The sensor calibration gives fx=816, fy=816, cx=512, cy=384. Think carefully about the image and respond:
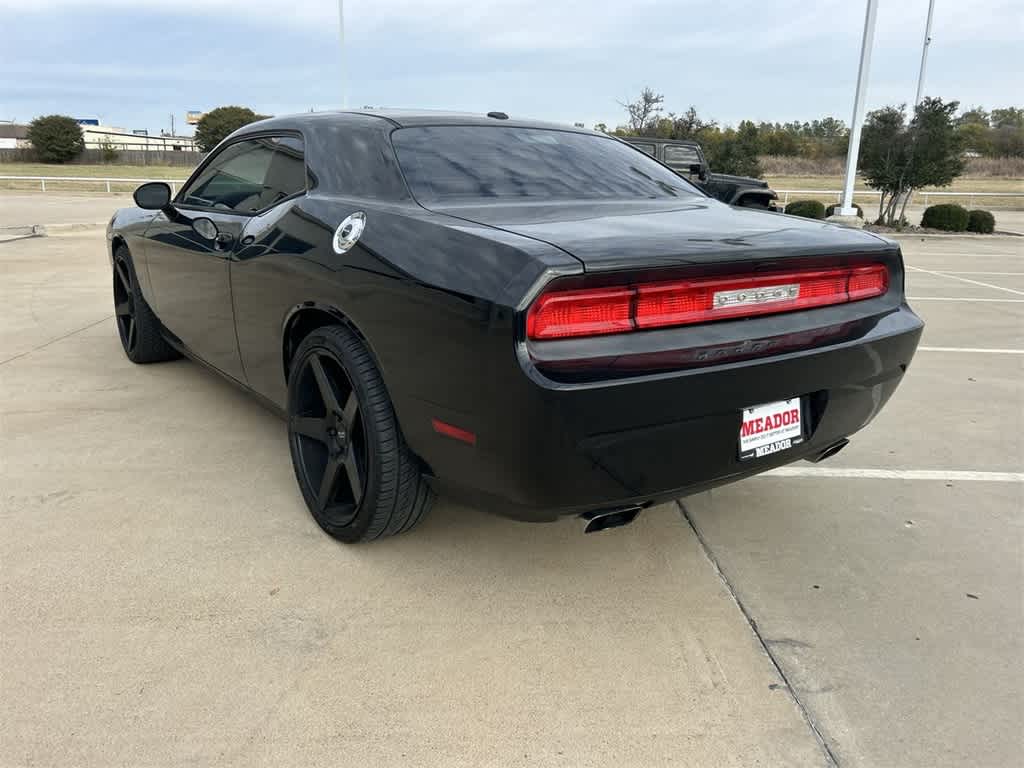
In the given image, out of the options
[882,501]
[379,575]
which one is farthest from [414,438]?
[882,501]

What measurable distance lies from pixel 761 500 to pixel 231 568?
6.71 feet

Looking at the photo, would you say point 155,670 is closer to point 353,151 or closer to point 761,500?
point 353,151

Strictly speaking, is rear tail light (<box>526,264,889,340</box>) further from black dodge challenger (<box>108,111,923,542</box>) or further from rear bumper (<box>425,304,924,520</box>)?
rear bumper (<box>425,304,924,520</box>)

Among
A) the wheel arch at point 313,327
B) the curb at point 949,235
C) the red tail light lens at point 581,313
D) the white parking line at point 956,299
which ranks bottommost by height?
the curb at point 949,235

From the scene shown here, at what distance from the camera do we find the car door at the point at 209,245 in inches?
136

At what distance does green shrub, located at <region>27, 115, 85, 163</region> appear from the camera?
152ft

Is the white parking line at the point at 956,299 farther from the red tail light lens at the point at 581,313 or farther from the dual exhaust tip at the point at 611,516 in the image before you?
→ the red tail light lens at the point at 581,313

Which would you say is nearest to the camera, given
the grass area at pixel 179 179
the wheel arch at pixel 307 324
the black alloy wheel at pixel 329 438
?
the wheel arch at pixel 307 324

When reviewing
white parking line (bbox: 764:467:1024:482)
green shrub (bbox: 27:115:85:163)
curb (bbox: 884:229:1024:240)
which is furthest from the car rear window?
green shrub (bbox: 27:115:85:163)

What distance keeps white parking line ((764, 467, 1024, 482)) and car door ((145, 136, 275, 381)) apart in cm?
247

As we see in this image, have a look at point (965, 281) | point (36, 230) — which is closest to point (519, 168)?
point (965, 281)

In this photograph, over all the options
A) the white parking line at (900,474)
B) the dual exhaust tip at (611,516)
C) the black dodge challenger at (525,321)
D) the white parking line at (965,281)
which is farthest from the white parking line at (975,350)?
the dual exhaust tip at (611,516)

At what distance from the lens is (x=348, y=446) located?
271 centimetres

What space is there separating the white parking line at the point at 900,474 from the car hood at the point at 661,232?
125 centimetres
